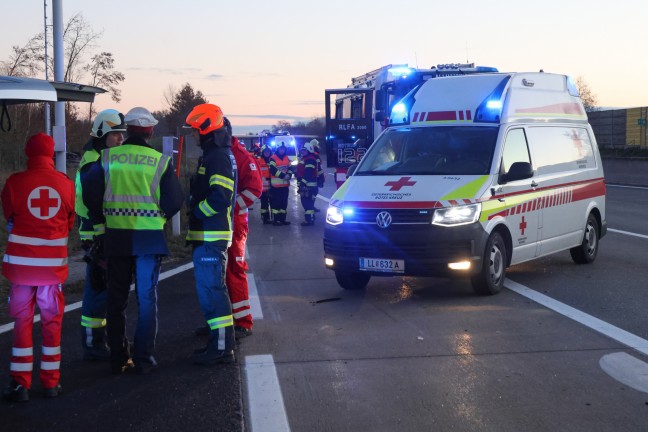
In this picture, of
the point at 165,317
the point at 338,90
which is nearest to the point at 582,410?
the point at 165,317

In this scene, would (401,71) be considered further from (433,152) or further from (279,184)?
(433,152)

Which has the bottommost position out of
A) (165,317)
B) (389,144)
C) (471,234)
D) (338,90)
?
(165,317)

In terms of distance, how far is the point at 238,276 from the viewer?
718cm

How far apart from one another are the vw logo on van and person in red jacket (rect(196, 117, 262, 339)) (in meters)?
1.75

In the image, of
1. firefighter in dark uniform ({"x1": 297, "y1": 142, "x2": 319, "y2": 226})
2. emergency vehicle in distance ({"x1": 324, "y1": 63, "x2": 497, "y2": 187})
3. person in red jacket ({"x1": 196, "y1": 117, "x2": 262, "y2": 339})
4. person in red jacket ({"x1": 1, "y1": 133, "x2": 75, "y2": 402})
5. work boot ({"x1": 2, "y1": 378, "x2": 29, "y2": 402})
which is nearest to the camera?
work boot ({"x1": 2, "y1": 378, "x2": 29, "y2": 402})

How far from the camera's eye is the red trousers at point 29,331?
5.45 meters

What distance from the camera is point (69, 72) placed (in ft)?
107

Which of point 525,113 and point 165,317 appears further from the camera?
point 525,113

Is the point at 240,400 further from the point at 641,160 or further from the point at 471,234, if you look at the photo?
the point at 641,160

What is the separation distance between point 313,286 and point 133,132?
423cm

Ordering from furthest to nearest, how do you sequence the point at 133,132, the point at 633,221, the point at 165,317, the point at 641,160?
the point at 641,160
the point at 633,221
the point at 165,317
the point at 133,132

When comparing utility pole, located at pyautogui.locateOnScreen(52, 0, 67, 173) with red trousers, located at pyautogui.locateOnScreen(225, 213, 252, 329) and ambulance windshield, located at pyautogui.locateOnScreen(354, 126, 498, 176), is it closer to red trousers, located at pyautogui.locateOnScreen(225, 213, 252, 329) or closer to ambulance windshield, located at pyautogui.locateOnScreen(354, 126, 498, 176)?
ambulance windshield, located at pyautogui.locateOnScreen(354, 126, 498, 176)

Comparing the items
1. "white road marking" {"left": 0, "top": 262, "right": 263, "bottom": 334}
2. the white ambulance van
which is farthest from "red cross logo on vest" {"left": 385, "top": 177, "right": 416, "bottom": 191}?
"white road marking" {"left": 0, "top": 262, "right": 263, "bottom": 334}

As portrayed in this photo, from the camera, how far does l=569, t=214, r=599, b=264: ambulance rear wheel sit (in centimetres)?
1091
